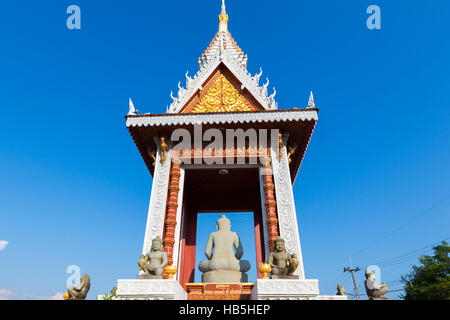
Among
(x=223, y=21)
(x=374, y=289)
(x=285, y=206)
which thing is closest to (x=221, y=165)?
(x=285, y=206)

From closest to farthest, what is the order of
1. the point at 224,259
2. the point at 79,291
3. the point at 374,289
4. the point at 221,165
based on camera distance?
the point at 374,289 → the point at 79,291 → the point at 224,259 → the point at 221,165

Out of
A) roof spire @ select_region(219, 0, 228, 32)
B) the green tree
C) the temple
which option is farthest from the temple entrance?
the green tree

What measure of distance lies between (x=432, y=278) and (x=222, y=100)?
1102 inches

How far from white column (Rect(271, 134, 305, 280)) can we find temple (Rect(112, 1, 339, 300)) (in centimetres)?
3

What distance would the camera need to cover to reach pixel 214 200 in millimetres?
14078

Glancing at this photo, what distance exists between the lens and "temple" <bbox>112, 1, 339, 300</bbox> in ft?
25.7

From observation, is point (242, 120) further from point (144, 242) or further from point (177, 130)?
point (144, 242)

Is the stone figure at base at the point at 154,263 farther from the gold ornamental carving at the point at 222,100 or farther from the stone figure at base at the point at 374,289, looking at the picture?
the gold ornamental carving at the point at 222,100

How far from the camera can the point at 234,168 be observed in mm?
10555

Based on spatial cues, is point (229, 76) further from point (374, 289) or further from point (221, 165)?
point (374, 289)

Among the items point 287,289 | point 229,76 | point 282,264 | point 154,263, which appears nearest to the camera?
point 287,289

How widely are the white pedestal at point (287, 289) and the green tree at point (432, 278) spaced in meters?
25.1
